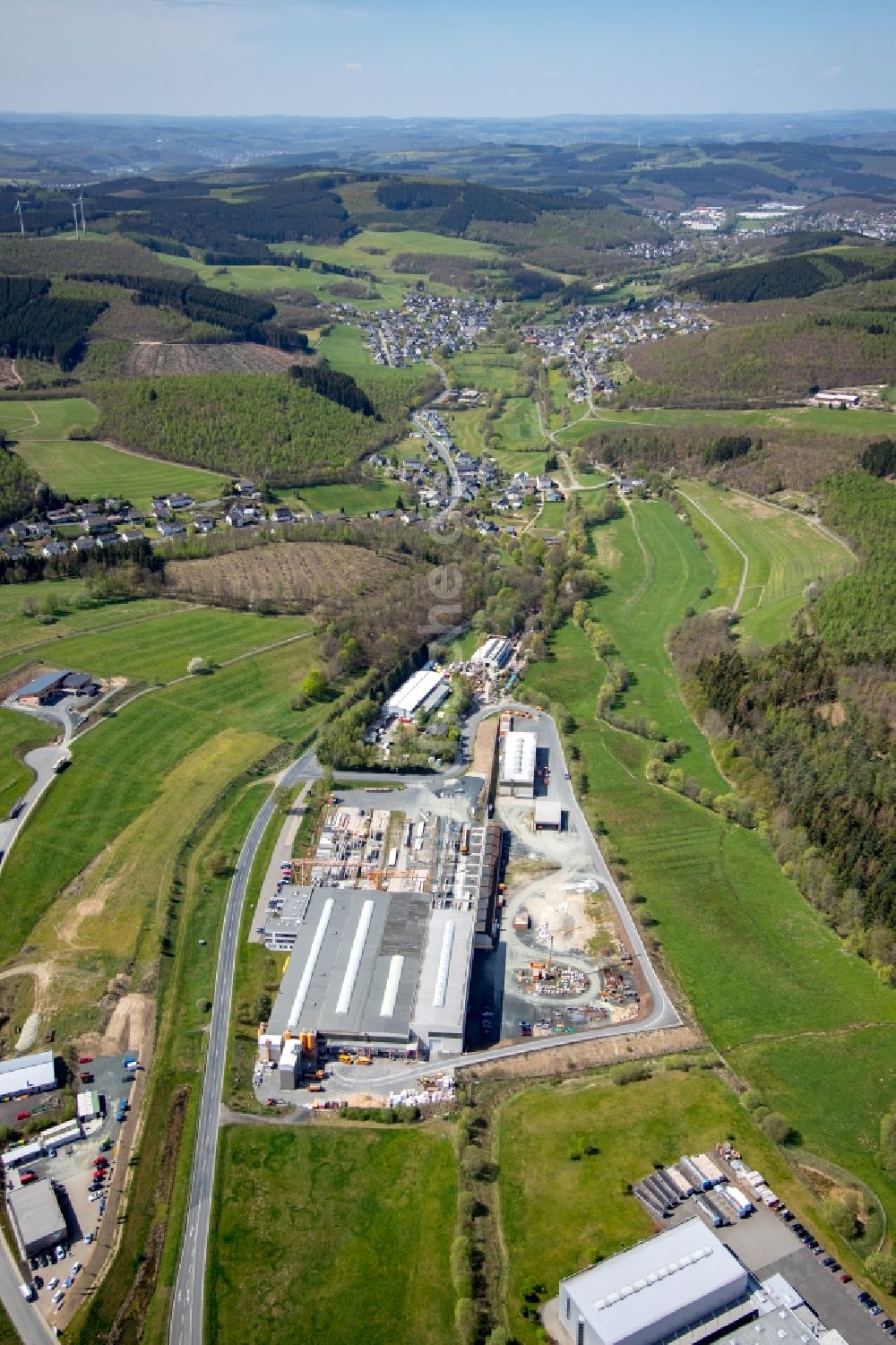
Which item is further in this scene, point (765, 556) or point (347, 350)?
point (347, 350)

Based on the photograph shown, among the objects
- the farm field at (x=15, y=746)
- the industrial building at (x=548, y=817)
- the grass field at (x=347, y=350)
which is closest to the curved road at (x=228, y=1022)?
the industrial building at (x=548, y=817)

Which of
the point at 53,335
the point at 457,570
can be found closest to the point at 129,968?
the point at 457,570

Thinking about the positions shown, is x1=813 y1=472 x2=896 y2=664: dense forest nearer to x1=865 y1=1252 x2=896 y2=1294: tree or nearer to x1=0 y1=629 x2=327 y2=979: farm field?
x1=0 y1=629 x2=327 y2=979: farm field

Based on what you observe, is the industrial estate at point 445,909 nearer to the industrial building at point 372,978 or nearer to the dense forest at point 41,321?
the industrial building at point 372,978

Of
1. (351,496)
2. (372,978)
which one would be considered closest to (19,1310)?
(372,978)

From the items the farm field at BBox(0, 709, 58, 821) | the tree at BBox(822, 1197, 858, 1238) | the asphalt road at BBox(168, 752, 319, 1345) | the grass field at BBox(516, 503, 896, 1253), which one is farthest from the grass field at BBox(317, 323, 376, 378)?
the tree at BBox(822, 1197, 858, 1238)

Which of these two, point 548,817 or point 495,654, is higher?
point 495,654

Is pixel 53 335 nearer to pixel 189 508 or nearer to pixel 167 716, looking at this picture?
pixel 189 508

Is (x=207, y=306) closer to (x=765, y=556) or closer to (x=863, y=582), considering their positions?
(x=765, y=556)
